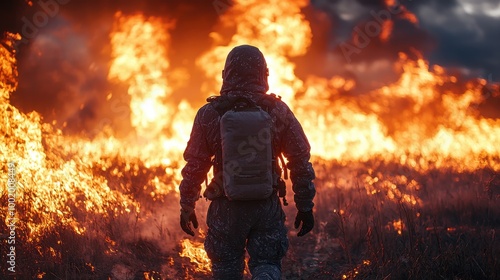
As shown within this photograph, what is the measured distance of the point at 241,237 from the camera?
311 centimetres

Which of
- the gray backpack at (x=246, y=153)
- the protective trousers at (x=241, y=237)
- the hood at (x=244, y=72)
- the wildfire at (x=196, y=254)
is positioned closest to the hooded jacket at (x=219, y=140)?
the hood at (x=244, y=72)

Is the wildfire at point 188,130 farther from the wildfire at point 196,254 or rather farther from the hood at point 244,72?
the hood at point 244,72

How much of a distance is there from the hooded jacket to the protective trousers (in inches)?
11.1

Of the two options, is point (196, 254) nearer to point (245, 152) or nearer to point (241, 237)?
→ point (241, 237)

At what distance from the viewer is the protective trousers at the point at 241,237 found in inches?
121

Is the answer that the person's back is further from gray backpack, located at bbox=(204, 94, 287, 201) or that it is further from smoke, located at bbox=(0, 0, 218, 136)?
smoke, located at bbox=(0, 0, 218, 136)

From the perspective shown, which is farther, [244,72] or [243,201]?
[244,72]

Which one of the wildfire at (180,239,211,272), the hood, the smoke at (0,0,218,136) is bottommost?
the wildfire at (180,239,211,272)

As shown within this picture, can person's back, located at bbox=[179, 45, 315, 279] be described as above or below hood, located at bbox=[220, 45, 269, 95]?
below

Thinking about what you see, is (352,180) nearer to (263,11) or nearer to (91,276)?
(263,11)

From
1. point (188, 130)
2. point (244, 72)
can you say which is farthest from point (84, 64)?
point (244, 72)

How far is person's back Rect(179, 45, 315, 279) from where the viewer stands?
309 cm

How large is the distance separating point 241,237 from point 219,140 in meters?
0.83

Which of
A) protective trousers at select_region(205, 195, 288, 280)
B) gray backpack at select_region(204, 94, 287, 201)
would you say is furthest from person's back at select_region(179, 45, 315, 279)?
gray backpack at select_region(204, 94, 287, 201)
